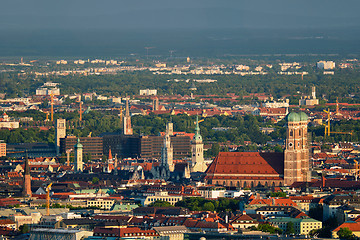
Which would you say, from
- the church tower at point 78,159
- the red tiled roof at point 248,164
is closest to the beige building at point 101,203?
the red tiled roof at point 248,164

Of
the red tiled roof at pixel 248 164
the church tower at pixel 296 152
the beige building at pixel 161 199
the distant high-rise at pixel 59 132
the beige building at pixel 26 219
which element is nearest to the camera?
the beige building at pixel 26 219

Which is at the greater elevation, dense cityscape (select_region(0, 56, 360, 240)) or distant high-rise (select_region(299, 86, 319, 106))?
distant high-rise (select_region(299, 86, 319, 106))

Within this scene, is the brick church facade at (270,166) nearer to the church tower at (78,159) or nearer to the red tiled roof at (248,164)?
the red tiled roof at (248,164)

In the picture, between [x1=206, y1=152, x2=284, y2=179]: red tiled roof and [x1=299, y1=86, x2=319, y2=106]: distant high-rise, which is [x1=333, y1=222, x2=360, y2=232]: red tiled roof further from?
[x1=299, y1=86, x2=319, y2=106]: distant high-rise

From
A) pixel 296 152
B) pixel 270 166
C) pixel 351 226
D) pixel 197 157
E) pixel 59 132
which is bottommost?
pixel 351 226

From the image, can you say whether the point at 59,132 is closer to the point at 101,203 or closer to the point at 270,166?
the point at 270,166

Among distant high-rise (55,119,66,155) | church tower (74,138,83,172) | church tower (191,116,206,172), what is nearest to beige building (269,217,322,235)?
church tower (191,116,206,172)

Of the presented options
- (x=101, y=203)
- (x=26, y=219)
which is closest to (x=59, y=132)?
(x=101, y=203)

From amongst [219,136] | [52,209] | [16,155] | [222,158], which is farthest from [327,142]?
[52,209]

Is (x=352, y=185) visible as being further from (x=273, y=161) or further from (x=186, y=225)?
(x=186, y=225)
